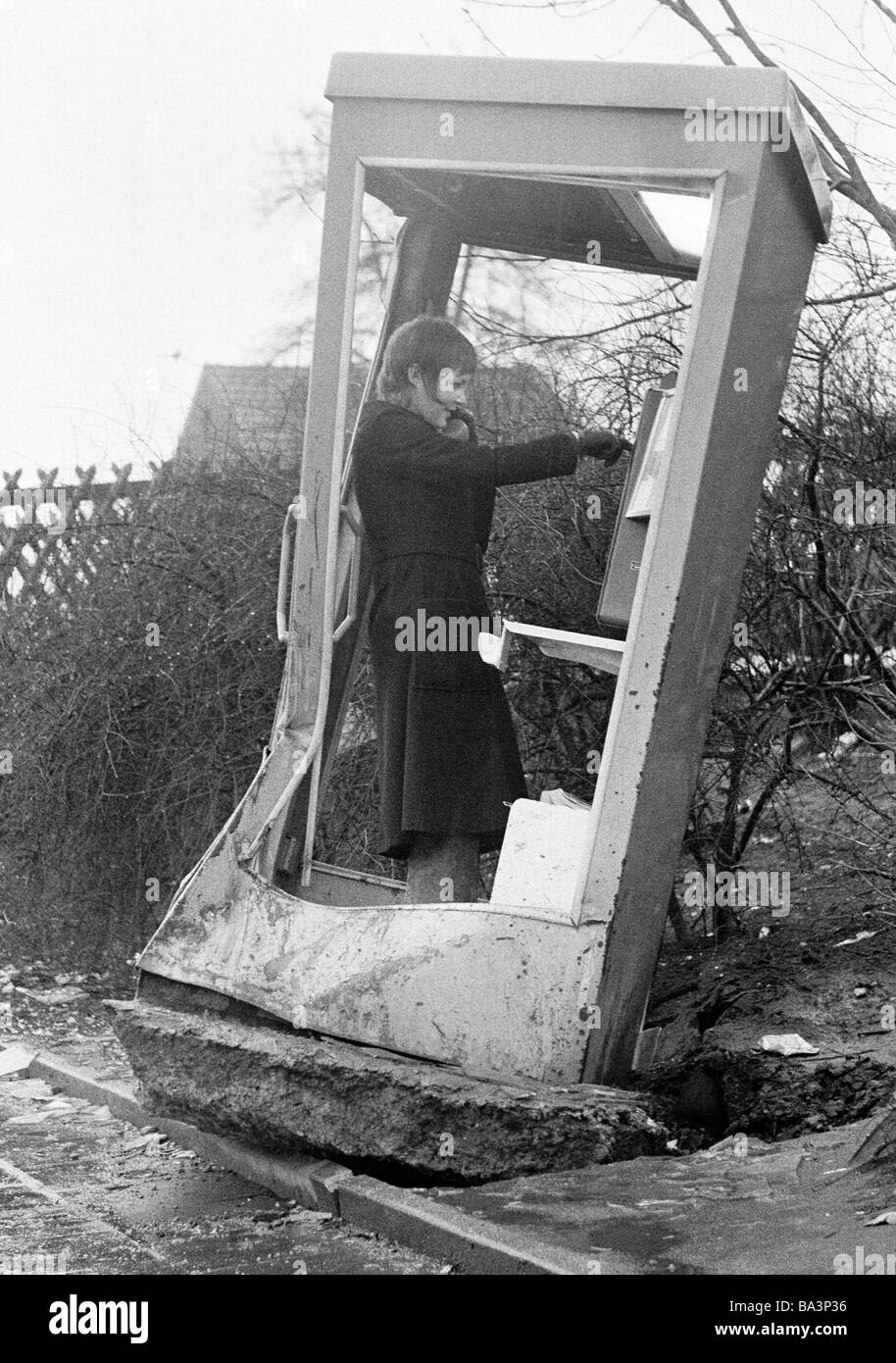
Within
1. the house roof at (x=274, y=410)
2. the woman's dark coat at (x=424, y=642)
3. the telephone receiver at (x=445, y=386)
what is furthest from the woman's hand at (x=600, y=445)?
the house roof at (x=274, y=410)

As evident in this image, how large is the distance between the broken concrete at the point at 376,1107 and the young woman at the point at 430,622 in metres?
0.80

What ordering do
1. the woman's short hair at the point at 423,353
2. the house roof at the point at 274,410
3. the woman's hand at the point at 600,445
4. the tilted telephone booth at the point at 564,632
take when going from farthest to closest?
the house roof at the point at 274,410 → the woman's short hair at the point at 423,353 → the woman's hand at the point at 600,445 → the tilted telephone booth at the point at 564,632

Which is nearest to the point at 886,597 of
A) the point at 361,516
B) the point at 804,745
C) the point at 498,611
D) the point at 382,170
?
the point at 804,745

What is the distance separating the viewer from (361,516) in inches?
186

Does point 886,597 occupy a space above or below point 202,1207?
above

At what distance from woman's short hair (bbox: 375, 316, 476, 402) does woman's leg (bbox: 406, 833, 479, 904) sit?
136 centimetres

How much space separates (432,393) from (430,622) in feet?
2.29

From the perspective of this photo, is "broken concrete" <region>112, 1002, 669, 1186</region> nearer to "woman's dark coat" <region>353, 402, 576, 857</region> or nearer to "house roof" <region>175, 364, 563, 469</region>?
"woman's dark coat" <region>353, 402, 576, 857</region>

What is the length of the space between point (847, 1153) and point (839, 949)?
62.2 inches

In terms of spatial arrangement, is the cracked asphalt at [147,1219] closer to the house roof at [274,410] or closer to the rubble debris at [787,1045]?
the rubble debris at [787,1045]

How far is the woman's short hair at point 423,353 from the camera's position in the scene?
4656mm

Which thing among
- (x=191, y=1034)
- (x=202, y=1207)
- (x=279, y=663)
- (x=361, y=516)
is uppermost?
(x=361, y=516)
